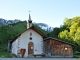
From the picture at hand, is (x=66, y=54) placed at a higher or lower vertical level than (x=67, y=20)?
lower

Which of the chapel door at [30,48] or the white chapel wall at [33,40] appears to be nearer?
the white chapel wall at [33,40]

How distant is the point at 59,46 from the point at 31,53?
525 centimetres

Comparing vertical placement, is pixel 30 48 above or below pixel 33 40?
below

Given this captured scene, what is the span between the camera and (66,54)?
37.9 meters

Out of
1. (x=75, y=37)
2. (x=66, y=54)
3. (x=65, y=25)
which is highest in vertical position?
(x=65, y=25)

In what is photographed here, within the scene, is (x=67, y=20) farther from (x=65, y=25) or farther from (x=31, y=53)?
(x=31, y=53)

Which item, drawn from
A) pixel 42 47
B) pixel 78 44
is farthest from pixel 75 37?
pixel 42 47

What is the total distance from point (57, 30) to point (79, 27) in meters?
12.4

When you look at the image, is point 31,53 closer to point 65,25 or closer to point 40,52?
point 40,52

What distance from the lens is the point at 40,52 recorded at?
132 ft

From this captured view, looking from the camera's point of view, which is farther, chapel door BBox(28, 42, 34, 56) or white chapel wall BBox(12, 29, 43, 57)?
chapel door BBox(28, 42, 34, 56)

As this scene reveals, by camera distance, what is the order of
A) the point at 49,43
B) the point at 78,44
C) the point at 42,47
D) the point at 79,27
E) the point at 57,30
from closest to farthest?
the point at 49,43 → the point at 42,47 → the point at 78,44 → the point at 79,27 → the point at 57,30

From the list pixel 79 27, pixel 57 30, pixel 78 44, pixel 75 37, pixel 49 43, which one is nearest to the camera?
pixel 49 43

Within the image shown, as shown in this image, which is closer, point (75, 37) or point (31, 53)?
point (31, 53)
